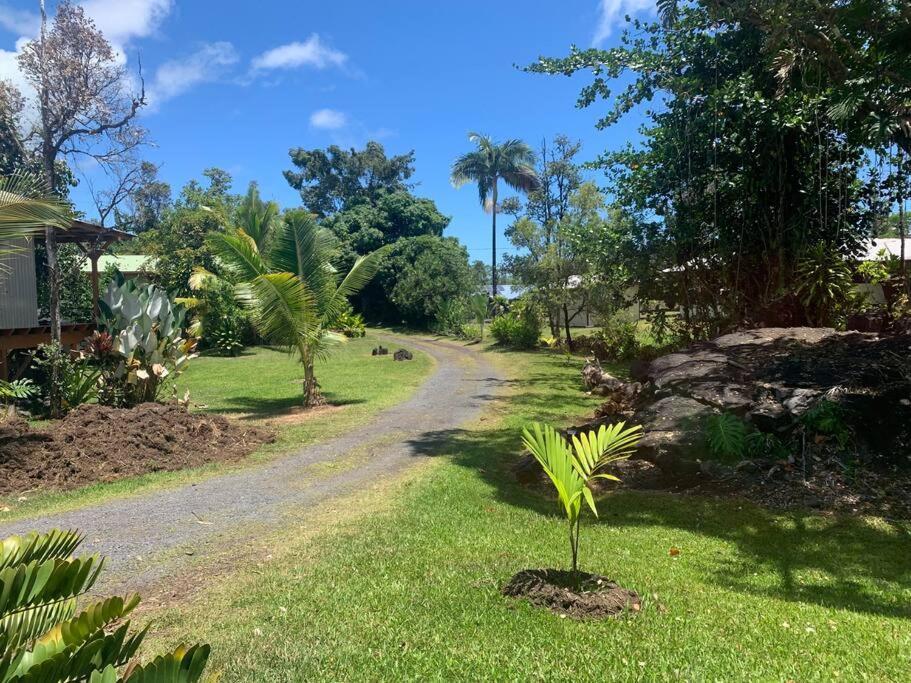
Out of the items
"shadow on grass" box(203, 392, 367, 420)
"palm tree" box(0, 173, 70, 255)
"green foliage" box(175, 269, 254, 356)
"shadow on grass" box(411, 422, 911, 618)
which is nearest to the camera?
"shadow on grass" box(411, 422, 911, 618)

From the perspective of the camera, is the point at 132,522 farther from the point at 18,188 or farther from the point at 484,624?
the point at 18,188

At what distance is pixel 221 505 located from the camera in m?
6.65

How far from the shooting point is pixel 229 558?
505 centimetres

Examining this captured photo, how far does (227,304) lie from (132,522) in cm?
2129

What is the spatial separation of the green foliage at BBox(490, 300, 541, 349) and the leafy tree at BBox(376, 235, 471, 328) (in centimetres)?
874

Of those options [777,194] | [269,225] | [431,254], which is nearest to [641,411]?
[777,194]

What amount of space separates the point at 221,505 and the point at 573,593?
13.7 ft

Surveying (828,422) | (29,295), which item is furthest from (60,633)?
(29,295)

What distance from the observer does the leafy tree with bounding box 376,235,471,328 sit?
3684 cm

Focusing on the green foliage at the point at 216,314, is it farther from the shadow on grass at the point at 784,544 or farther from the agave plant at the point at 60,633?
the agave plant at the point at 60,633

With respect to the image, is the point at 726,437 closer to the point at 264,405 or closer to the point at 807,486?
the point at 807,486

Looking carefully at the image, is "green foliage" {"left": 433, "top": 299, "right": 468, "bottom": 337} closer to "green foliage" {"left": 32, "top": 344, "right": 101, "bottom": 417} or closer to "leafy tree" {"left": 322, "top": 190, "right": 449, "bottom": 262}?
"leafy tree" {"left": 322, "top": 190, "right": 449, "bottom": 262}

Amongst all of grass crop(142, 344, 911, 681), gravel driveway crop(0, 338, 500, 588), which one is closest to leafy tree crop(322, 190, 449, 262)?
gravel driveway crop(0, 338, 500, 588)

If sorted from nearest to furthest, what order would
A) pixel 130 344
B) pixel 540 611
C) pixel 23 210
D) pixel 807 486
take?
pixel 540 611 < pixel 807 486 < pixel 23 210 < pixel 130 344
